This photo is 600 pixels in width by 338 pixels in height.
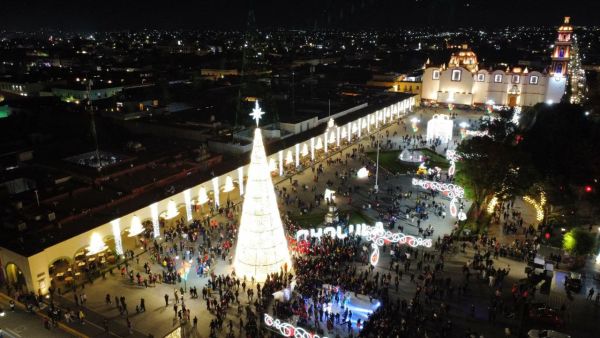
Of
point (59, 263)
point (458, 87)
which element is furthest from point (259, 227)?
point (458, 87)

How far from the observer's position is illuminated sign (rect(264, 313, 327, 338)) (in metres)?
16.7

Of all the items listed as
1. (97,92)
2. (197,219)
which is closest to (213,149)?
(197,219)

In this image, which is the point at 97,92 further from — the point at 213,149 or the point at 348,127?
the point at 348,127

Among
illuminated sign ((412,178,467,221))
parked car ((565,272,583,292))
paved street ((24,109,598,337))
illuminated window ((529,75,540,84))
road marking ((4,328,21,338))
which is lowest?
paved street ((24,109,598,337))

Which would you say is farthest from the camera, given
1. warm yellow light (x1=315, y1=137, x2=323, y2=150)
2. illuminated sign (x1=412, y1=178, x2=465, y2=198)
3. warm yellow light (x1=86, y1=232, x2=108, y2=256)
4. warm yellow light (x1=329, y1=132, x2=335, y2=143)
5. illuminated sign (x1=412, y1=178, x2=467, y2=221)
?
warm yellow light (x1=329, y1=132, x2=335, y2=143)

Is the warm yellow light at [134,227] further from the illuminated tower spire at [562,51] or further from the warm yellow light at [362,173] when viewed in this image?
the illuminated tower spire at [562,51]

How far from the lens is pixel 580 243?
71.7ft

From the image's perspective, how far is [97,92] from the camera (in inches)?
2117

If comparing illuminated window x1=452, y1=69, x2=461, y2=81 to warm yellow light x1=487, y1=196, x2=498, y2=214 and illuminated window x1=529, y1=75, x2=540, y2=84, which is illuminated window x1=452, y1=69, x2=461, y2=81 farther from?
warm yellow light x1=487, y1=196, x2=498, y2=214

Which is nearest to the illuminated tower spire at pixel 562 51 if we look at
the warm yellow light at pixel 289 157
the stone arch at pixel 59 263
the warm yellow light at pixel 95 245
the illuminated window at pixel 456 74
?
the illuminated window at pixel 456 74

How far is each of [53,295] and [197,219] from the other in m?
9.46

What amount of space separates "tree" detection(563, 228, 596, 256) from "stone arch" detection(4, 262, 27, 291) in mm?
25220

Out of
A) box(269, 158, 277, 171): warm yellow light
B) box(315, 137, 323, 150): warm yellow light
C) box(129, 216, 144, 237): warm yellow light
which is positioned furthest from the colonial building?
box(129, 216, 144, 237): warm yellow light

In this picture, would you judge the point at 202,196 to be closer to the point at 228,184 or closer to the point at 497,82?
the point at 228,184
